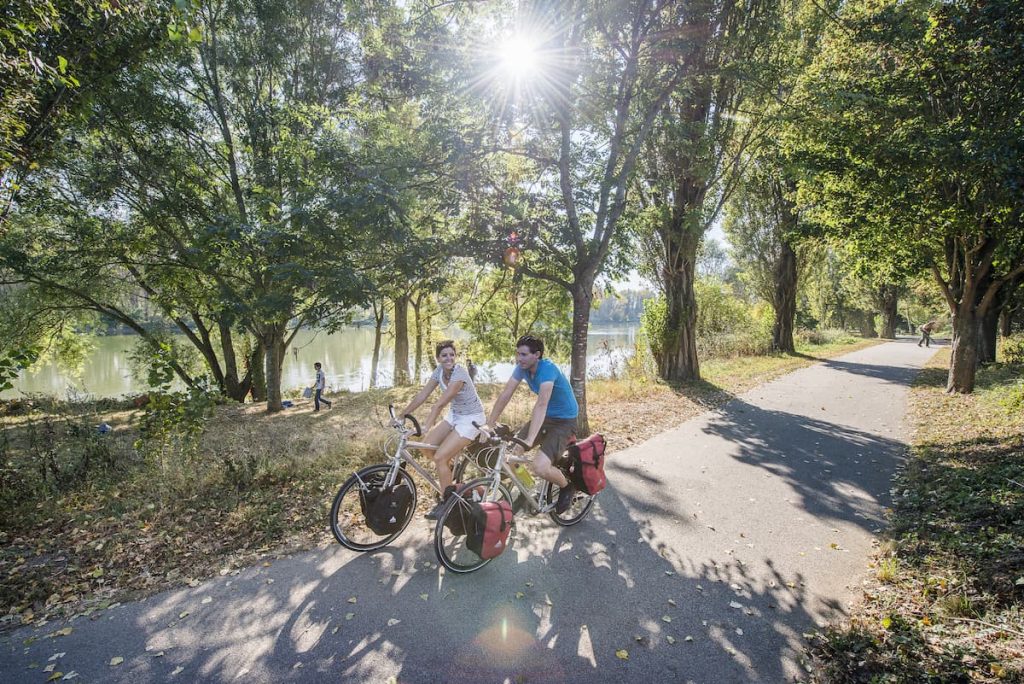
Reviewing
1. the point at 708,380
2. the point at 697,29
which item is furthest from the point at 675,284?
the point at 697,29

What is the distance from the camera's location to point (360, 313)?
26.8 feet

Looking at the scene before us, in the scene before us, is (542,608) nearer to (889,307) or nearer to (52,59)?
(52,59)

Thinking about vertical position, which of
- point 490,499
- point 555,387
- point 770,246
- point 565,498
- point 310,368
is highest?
point 770,246

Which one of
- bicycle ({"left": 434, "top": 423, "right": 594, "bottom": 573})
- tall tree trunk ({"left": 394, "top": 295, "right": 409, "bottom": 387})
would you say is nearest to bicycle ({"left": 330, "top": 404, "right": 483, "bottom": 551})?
bicycle ({"left": 434, "top": 423, "right": 594, "bottom": 573})

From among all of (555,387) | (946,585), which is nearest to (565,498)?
(555,387)

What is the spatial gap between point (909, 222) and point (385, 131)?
12.0 meters

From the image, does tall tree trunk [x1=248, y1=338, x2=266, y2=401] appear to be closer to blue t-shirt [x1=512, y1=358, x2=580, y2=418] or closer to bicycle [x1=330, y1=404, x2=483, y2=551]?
bicycle [x1=330, y1=404, x2=483, y2=551]

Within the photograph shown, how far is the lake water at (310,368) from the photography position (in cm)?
1883

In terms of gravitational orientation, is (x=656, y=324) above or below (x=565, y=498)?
above

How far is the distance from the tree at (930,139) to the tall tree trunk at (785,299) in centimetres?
1153

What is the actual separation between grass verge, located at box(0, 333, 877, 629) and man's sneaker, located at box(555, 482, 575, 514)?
8.43ft

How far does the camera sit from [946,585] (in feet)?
12.8

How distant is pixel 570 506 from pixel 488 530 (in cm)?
147

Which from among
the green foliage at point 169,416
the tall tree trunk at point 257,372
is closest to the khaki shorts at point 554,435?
the green foliage at point 169,416
